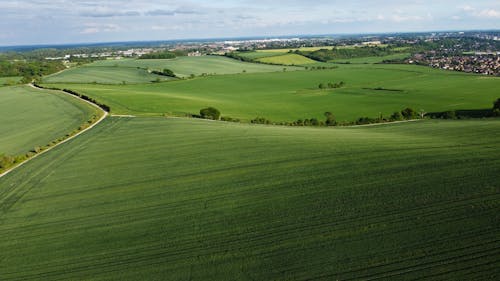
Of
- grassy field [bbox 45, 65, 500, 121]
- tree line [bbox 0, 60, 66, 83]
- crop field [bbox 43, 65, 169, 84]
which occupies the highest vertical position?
tree line [bbox 0, 60, 66, 83]

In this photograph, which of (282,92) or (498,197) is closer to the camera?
(498,197)

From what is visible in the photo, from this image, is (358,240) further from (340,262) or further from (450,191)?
Answer: (450,191)

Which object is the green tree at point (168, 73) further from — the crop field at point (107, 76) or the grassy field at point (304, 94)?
the grassy field at point (304, 94)

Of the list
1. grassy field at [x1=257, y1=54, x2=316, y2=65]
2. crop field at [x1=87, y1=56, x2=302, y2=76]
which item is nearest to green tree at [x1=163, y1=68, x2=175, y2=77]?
crop field at [x1=87, y1=56, x2=302, y2=76]

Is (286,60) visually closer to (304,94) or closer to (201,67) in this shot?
(201,67)

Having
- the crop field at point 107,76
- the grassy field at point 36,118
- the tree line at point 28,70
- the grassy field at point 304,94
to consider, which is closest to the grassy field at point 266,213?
the grassy field at point 36,118

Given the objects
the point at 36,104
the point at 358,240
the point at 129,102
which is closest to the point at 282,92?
the point at 129,102

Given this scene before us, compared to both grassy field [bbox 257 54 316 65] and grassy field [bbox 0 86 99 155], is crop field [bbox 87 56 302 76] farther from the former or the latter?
grassy field [bbox 0 86 99 155]
